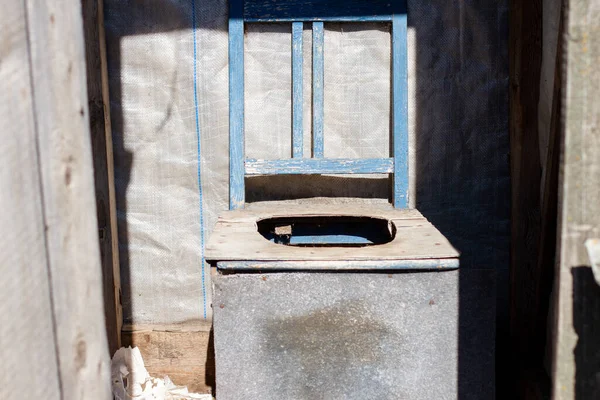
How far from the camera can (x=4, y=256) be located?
2.93ft

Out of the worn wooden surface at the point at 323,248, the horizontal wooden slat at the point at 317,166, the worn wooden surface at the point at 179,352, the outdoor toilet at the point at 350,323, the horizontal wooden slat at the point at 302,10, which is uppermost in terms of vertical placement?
the horizontal wooden slat at the point at 302,10

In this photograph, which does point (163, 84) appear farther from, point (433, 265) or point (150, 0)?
point (433, 265)

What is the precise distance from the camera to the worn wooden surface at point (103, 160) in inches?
89.0

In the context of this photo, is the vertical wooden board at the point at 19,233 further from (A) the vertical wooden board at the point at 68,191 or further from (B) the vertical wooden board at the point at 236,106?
(B) the vertical wooden board at the point at 236,106

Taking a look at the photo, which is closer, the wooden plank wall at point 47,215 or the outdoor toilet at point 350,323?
the wooden plank wall at point 47,215

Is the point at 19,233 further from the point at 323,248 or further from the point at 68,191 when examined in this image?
the point at 323,248

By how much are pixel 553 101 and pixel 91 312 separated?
138 cm

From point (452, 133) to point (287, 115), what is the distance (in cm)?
60

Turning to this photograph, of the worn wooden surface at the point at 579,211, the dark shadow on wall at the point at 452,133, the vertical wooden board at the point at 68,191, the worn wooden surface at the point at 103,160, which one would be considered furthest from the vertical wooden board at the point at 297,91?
the vertical wooden board at the point at 68,191

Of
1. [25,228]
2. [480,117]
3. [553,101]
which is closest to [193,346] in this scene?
[480,117]

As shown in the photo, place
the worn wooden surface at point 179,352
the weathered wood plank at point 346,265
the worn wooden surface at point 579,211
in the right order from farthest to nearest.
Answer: the worn wooden surface at point 179,352 < the weathered wood plank at point 346,265 < the worn wooden surface at point 579,211

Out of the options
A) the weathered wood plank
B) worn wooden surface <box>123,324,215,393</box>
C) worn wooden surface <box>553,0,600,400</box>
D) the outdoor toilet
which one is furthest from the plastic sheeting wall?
worn wooden surface <box>553,0,600,400</box>

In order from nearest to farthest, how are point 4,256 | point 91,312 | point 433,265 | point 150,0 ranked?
point 4,256
point 91,312
point 433,265
point 150,0

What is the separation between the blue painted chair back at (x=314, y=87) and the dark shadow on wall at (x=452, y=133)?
Result: 0.30ft
